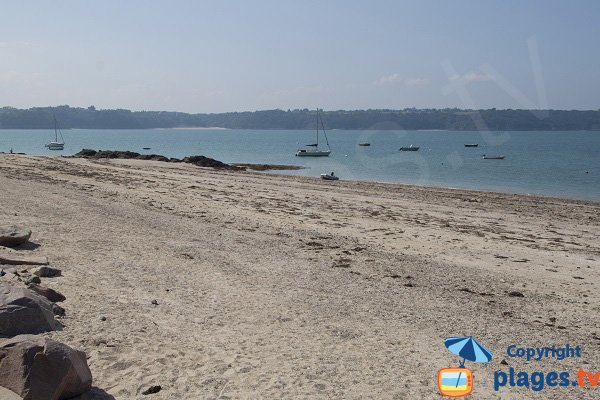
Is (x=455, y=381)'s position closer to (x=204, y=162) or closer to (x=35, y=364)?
(x=35, y=364)

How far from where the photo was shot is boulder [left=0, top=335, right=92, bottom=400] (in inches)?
193

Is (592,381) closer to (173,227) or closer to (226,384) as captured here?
(226,384)

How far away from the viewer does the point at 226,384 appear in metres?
5.93

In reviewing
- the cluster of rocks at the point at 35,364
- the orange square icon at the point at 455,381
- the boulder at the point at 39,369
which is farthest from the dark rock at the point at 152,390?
the orange square icon at the point at 455,381

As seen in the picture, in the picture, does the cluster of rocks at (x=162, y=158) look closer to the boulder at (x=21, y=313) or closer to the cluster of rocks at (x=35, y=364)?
the boulder at (x=21, y=313)

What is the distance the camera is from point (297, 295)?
31.1 feet

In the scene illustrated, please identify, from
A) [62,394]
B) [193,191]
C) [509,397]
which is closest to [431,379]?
[509,397]

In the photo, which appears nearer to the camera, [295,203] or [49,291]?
[49,291]

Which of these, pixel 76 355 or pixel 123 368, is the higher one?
pixel 76 355

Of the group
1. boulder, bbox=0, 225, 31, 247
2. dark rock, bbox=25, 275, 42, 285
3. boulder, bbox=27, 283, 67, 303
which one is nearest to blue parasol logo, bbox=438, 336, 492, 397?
boulder, bbox=27, 283, 67, 303

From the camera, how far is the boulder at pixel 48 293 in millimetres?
7555

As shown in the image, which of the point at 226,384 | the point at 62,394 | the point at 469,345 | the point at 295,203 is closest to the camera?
the point at 62,394

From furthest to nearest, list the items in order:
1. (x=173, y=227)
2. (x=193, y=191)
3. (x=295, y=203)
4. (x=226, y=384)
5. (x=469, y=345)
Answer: (x=193, y=191) → (x=295, y=203) → (x=173, y=227) → (x=469, y=345) → (x=226, y=384)

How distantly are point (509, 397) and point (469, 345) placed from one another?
141cm
